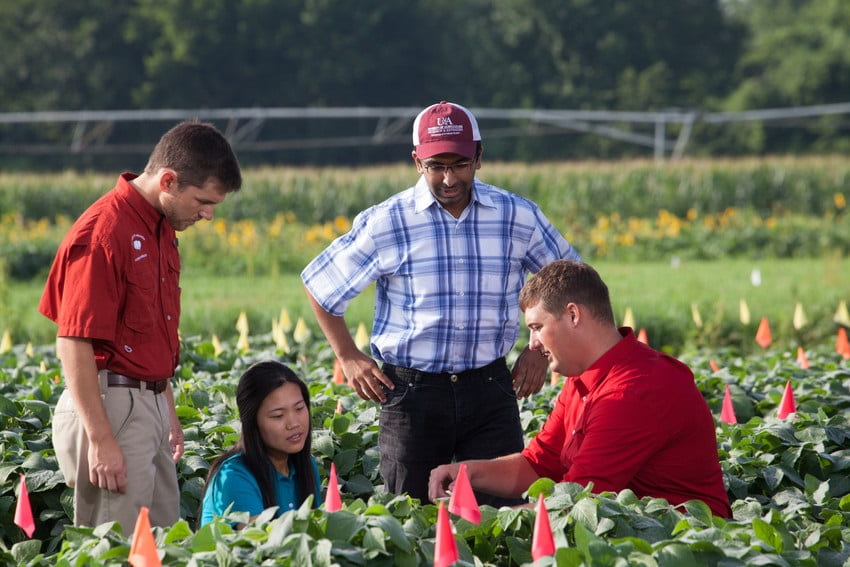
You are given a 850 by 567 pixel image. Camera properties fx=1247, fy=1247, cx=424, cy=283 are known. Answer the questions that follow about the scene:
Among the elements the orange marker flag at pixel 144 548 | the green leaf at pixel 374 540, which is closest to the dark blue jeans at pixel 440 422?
the green leaf at pixel 374 540

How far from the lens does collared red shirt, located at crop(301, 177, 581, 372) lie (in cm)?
447

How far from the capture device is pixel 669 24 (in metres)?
50.7

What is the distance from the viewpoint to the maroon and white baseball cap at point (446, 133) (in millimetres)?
4301

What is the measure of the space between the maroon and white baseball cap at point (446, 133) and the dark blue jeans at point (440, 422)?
31.4 inches

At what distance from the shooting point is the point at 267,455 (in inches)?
164

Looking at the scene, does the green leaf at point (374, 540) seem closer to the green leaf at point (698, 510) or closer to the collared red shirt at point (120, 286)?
the green leaf at point (698, 510)

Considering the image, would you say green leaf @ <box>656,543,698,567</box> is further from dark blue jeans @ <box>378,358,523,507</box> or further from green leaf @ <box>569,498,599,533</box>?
dark blue jeans @ <box>378,358,523,507</box>

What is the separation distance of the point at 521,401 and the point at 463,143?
2121 millimetres

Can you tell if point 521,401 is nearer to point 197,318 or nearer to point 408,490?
point 408,490

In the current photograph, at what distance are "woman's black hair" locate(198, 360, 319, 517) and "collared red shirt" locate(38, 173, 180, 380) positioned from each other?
285 millimetres

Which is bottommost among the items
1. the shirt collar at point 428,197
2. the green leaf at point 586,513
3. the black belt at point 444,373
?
the green leaf at point 586,513

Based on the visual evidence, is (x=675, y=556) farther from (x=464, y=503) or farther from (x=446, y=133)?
(x=446, y=133)

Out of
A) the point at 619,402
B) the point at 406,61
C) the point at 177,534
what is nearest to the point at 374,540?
the point at 177,534

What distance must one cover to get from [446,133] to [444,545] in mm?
1766
